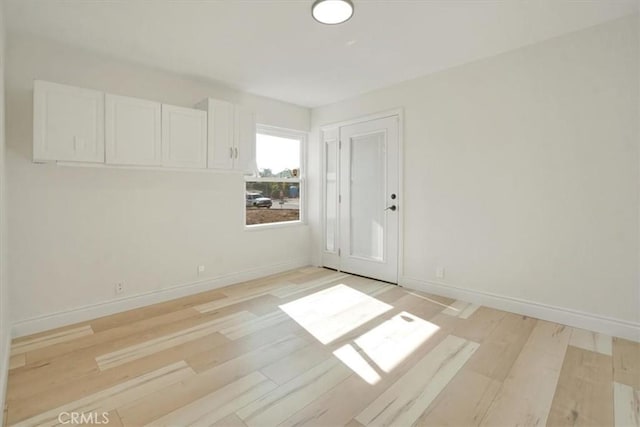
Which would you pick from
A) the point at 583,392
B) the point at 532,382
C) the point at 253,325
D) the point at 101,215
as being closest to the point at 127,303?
the point at 101,215

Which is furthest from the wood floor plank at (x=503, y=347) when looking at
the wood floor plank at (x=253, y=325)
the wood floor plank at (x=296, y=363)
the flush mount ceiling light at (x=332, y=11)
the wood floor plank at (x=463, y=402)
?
the flush mount ceiling light at (x=332, y=11)

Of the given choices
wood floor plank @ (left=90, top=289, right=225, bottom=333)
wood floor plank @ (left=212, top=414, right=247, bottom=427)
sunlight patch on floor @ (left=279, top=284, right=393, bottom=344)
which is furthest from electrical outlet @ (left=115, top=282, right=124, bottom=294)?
wood floor plank @ (left=212, top=414, right=247, bottom=427)

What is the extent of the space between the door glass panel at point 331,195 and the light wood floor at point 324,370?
178 cm

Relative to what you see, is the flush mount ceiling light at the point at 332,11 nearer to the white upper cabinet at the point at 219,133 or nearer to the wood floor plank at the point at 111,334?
the white upper cabinet at the point at 219,133

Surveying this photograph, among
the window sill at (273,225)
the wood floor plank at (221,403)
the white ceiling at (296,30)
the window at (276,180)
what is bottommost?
the wood floor plank at (221,403)

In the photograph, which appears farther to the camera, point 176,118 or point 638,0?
point 176,118

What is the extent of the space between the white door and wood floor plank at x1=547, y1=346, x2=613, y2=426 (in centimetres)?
212

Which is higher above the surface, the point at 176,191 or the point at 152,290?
the point at 176,191

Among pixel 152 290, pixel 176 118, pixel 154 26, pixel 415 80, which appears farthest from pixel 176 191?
pixel 415 80

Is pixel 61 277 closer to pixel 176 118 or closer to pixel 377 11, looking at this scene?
pixel 176 118

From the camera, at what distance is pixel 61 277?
2.98 meters

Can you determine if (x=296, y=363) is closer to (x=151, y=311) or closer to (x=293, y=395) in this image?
(x=293, y=395)

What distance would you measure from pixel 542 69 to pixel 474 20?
95cm

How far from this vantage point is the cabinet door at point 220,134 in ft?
11.9
